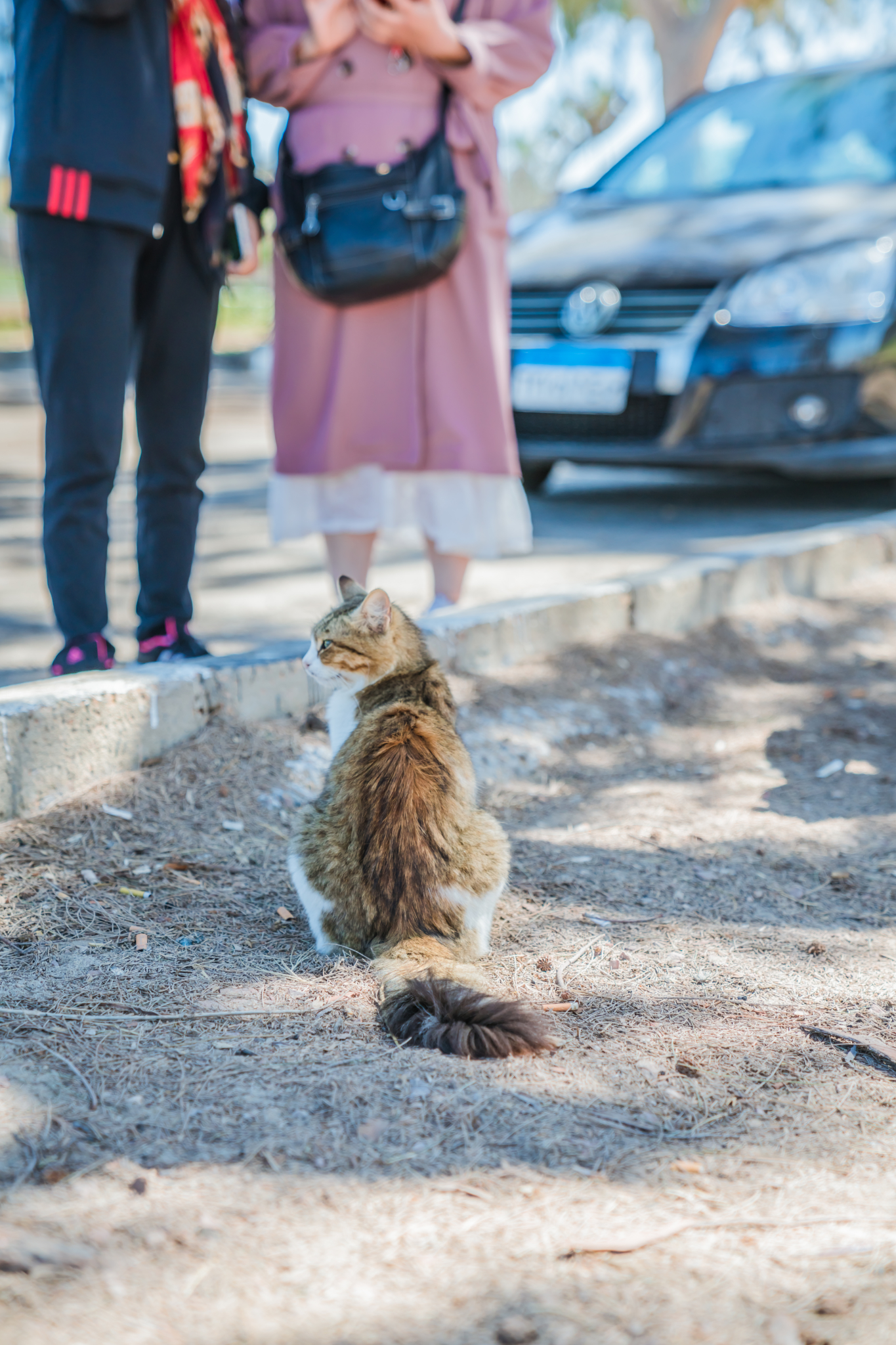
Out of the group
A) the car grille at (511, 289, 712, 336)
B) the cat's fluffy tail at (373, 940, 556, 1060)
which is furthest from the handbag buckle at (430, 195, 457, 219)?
the car grille at (511, 289, 712, 336)

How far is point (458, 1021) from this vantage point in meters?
1.74

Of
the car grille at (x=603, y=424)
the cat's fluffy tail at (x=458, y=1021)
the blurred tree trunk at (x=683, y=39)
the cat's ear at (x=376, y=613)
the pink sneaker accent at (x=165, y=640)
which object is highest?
the blurred tree trunk at (x=683, y=39)

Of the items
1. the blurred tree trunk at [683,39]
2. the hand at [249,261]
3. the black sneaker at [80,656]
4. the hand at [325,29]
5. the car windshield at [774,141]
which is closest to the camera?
the black sneaker at [80,656]

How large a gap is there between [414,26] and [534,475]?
3.45 metres

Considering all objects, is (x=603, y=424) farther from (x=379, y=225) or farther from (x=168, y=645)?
(x=168, y=645)

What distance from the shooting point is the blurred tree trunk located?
1301 centimetres

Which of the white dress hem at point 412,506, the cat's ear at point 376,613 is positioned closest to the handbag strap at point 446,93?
the white dress hem at point 412,506

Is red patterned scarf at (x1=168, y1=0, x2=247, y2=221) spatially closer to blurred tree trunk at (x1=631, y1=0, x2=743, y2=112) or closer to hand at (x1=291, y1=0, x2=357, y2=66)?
hand at (x1=291, y1=0, x2=357, y2=66)

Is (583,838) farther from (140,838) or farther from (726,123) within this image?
(726,123)

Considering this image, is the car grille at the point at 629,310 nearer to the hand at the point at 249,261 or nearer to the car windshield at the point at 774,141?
the car windshield at the point at 774,141

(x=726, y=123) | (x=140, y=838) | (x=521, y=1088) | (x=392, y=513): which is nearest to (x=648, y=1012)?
(x=521, y=1088)

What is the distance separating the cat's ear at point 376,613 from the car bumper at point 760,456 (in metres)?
3.19

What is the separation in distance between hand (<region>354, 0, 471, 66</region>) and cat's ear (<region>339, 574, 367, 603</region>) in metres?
1.43

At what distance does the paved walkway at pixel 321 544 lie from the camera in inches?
154
